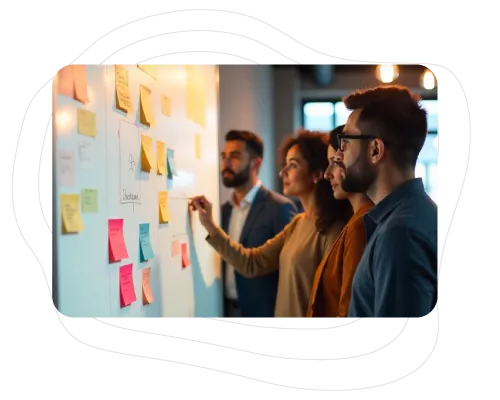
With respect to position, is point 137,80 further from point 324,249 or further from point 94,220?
point 324,249

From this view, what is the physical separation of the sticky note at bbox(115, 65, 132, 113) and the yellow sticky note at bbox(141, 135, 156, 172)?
81 millimetres

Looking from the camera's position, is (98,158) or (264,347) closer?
(98,158)

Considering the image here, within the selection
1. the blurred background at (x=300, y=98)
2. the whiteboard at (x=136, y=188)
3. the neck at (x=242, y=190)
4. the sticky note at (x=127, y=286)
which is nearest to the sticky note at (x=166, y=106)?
the whiteboard at (x=136, y=188)

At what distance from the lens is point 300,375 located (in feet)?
4.80

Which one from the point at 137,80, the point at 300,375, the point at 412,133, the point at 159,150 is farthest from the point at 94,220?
the point at 412,133

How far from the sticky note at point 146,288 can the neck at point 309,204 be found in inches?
15.8

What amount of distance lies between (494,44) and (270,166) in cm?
58

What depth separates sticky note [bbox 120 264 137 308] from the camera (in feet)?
4.63

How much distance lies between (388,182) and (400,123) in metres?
0.14

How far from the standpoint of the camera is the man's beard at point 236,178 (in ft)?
4.75

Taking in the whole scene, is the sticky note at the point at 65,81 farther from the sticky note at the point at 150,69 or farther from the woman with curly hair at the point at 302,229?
the woman with curly hair at the point at 302,229

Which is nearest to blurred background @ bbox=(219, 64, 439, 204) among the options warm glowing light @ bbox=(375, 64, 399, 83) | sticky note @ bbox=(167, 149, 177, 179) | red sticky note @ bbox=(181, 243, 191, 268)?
warm glowing light @ bbox=(375, 64, 399, 83)

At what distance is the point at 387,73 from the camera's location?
1376 mm

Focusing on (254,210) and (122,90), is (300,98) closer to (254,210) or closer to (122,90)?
(254,210)
